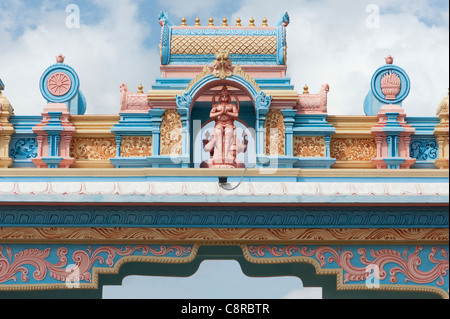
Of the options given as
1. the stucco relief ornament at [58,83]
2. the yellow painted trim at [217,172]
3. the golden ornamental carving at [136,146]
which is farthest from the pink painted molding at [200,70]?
the yellow painted trim at [217,172]

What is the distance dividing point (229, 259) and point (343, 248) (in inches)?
108

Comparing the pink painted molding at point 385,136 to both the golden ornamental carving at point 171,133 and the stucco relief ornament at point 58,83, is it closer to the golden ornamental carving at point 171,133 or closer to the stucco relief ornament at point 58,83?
the golden ornamental carving at point 171,133

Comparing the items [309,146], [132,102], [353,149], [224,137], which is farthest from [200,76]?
[353,149]

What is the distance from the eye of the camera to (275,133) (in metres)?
12.2

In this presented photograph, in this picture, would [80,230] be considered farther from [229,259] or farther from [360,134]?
[360,134]

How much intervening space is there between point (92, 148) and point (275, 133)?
3201 mm

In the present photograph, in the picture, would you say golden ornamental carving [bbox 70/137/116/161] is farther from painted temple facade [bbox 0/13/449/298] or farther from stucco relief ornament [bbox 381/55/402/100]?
stucco relief ornament [bbox 381/55/402/100]

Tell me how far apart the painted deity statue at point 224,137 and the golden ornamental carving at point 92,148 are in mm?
1735

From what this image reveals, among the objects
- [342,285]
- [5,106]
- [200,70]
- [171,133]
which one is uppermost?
[200,70]

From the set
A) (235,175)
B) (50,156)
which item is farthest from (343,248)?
(50,156)

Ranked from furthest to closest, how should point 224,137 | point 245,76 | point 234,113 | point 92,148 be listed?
point 92,148 < point 245,76 < point 234,113 < point 224,137

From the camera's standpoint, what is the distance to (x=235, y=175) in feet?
33.2

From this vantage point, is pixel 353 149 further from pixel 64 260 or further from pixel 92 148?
pixel 64 260

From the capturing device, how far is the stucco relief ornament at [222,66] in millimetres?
11867
